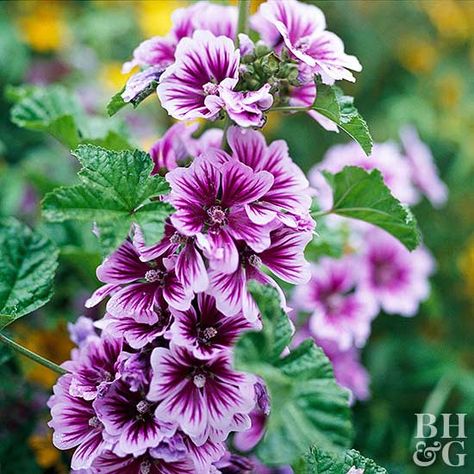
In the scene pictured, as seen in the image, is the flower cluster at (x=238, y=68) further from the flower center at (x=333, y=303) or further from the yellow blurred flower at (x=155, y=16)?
the yellow blurred flower at (x=155, y=16)

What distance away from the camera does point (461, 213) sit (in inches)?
78.0

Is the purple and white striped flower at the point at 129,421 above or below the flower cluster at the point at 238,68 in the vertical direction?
below

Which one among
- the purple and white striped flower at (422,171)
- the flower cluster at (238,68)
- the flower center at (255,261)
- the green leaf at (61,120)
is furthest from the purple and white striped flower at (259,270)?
the purple and white striped flower at (422,171)

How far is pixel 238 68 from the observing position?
0.88 metres

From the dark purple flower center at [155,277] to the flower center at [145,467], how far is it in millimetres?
206

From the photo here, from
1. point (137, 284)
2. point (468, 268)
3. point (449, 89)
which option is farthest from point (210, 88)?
point (449, 89)

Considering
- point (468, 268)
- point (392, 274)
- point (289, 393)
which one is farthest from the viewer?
point (468, 268)

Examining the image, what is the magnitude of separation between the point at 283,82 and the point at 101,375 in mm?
422

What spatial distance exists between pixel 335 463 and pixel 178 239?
0.34 meters

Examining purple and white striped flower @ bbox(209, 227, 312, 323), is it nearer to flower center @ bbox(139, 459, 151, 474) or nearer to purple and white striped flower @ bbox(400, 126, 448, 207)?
flower center @ bbox(139, 459, 151, 474)

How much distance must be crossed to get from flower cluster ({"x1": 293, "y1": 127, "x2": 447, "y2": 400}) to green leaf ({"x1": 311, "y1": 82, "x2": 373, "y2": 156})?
0.41 m

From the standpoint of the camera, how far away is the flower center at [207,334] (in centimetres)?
84

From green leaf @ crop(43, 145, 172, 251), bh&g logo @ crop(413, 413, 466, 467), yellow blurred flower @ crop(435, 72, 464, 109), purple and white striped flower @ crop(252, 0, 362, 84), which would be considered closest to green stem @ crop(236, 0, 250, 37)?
purple and white striped flower @ crop(252, 0, 362, 84)

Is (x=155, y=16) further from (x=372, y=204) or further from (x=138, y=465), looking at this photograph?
(x=138, y=465)
